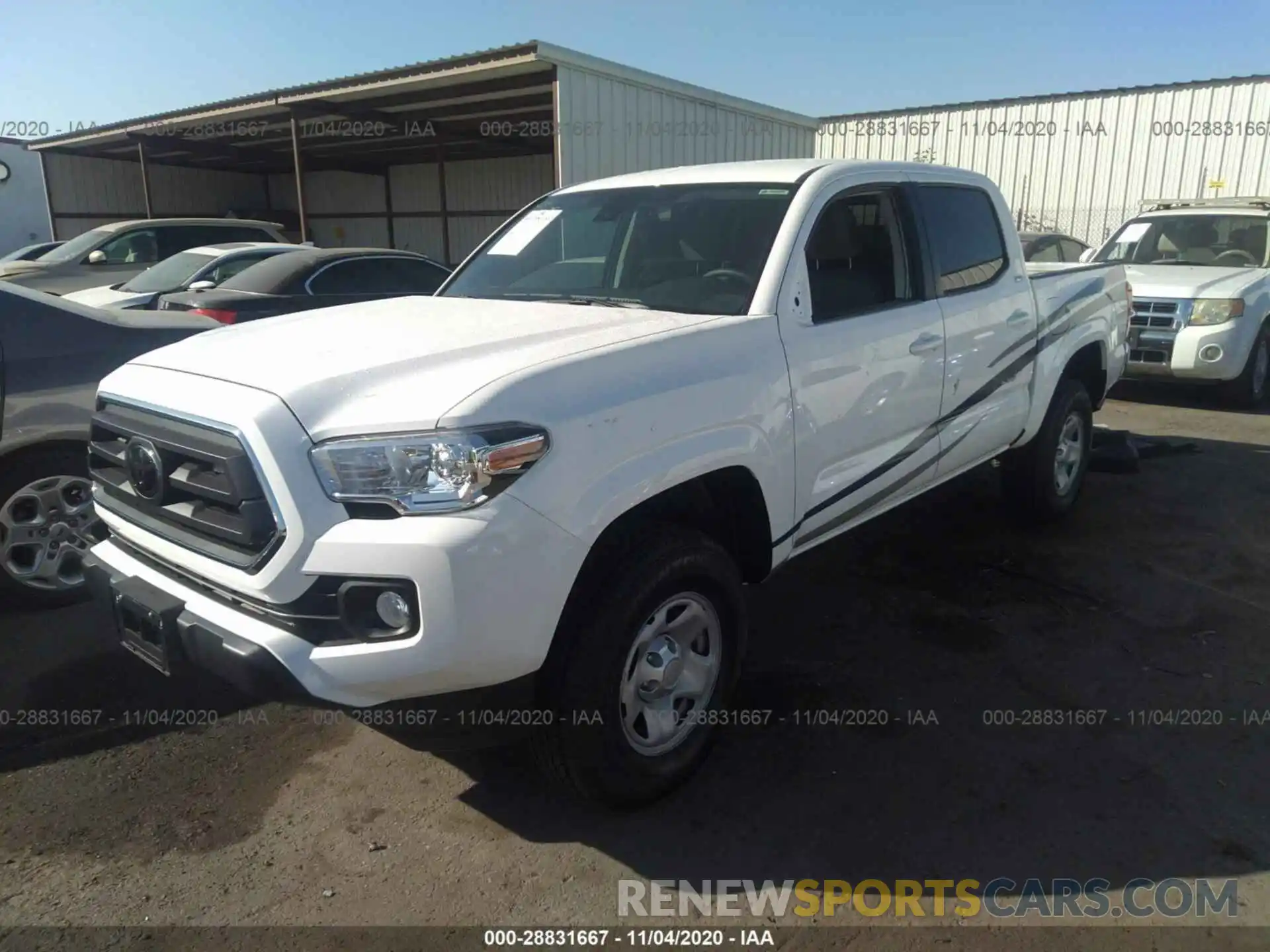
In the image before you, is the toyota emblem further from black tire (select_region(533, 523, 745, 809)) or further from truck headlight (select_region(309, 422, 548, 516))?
black tire (select_region(533, 523, 745, 809))

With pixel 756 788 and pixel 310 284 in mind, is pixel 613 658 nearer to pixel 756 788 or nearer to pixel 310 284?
pixel 756 788

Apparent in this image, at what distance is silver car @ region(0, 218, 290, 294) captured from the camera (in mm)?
11812

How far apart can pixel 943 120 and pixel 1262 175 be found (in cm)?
512

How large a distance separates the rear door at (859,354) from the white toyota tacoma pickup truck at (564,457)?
12mm

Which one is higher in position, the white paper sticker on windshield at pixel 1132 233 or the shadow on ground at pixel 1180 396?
the white paper sticker on windshield at pixel 1132 233

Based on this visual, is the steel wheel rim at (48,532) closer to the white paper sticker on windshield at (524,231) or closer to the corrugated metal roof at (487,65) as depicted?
the white paper sticker on windshield at (524,231)

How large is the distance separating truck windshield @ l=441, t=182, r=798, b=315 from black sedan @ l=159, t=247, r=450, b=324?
3181mm

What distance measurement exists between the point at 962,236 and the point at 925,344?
2.84ft

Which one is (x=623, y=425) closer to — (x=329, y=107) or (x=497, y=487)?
(x=497, y=487)

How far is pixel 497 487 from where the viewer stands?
7.33ft

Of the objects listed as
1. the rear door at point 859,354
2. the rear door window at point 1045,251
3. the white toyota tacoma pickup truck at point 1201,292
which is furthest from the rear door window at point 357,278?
the rear door window at point 1045,251

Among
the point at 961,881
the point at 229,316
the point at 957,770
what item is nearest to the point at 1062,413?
the point at 957,770

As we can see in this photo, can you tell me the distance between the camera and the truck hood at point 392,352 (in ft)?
7.60

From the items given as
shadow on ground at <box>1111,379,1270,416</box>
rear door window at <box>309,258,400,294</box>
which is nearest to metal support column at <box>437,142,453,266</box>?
rear door window at <box>309,258,400,294</box>
